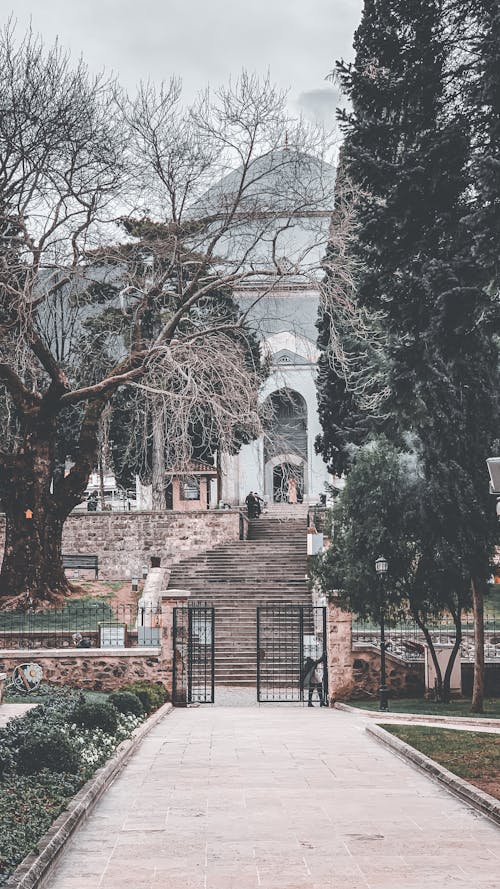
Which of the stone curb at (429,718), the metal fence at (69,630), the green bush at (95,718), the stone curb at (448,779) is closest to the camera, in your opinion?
the stone curb at (448,779)

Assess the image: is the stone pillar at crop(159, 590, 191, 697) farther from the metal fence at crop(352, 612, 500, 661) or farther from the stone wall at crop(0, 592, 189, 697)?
the metal fence at crop(352, 612, 500, 661)

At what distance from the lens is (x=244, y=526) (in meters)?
37.8

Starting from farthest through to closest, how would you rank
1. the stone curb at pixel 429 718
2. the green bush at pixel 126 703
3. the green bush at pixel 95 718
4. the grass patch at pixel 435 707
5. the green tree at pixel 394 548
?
the green tree at pixel 394 548
the grass patch at pixel 435 707
the stone curb at pixel 429 718
the green bush at pixel 126 703
the green bush at pixel 95 718

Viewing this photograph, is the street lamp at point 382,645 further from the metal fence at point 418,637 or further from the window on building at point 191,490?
the window on building at point 191,490

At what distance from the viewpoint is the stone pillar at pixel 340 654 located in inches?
858

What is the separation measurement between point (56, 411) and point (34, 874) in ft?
66.5

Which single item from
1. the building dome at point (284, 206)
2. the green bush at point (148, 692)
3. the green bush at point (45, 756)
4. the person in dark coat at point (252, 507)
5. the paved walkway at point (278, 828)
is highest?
the building dome at point (284, 206)

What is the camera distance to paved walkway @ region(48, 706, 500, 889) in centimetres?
668

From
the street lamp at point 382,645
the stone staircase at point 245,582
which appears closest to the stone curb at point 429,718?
the street lamp at point 382,645

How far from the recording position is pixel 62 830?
7477 millimetres

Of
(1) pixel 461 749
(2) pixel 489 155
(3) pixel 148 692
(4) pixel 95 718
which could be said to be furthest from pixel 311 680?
(2) pixel 489 155

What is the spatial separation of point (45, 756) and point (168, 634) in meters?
11.4

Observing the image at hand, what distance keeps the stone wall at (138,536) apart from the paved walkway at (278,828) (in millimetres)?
22879

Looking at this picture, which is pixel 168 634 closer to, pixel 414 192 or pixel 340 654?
pixel 340 654
